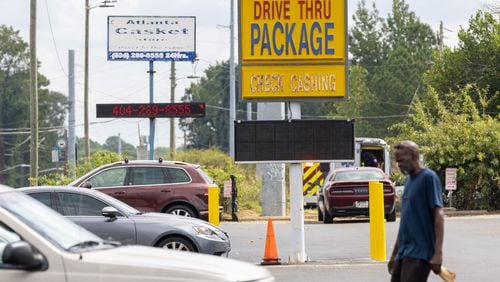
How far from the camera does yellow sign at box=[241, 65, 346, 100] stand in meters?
19.0

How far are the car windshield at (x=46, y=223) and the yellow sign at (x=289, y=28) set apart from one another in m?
10.4

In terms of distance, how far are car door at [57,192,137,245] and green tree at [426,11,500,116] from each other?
1507 inches

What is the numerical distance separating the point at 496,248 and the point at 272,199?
16824mm

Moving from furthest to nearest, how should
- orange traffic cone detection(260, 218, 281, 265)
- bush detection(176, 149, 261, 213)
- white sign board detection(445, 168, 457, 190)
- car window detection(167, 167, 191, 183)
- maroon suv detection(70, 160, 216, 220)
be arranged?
bush detection(176, 149, 261, 213)
white sign board detection(445, 168, 457, 190)
car window detection(167, 167, 191, 183)
maroon suv detection(70, 160, 216, 220)
orange traffic cone detection(260, 218, 281, 265)

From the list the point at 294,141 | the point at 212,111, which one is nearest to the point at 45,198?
the point at 294,141

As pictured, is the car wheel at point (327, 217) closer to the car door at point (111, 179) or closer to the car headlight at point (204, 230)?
the car door at point (111, 179)

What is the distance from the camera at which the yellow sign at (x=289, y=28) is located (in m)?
18.9

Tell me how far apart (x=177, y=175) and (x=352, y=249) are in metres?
5.13

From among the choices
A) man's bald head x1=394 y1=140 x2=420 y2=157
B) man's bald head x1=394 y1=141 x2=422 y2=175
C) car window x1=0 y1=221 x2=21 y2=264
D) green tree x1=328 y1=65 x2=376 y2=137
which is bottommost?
car window x1=0 y1=221 x2=21 y2=264

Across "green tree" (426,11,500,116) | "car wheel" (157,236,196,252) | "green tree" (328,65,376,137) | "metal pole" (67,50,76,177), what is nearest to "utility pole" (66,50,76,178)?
"metal pole" (67,50,76,177)

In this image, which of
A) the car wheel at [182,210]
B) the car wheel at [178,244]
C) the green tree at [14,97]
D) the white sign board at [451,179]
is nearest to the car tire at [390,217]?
the white sign board at [451,179]

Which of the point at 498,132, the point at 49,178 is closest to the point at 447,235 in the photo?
the point at 498,132

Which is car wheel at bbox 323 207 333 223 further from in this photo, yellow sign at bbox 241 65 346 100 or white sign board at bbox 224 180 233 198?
yellow sign at bbox 241 65 346 100

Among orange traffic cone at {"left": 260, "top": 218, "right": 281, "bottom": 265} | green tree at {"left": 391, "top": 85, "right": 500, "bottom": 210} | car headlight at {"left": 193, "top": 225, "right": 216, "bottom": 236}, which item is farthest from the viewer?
green tree at {"left": 391, "top": 85, "right": 500, "bottom": 210}
